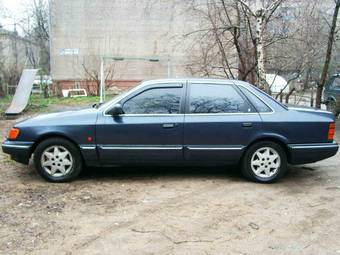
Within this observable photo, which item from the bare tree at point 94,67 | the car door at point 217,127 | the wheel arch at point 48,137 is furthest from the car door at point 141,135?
the bare tree at point 94,67

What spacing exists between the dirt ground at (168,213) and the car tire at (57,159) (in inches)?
5.8

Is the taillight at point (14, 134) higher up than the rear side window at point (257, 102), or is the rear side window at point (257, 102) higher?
the rear side window at point (257, 102)

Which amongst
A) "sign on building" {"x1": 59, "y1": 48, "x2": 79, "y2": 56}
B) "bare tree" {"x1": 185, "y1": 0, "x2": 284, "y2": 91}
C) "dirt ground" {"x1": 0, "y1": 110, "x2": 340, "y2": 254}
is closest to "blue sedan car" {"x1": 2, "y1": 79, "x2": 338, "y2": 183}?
"dirt ground" {"x1": 0, "y1": 110, "x2": 340, "y2": 254}

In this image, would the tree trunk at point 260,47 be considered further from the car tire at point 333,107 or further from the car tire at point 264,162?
the car tire at point 264,162

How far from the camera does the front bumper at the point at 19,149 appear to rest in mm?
5781

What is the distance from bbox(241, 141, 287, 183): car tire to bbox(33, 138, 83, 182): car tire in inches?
95.6

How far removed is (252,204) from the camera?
16.6ft

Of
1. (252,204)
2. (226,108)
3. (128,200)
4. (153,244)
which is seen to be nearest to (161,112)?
(226,108)

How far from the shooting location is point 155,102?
5.94 m

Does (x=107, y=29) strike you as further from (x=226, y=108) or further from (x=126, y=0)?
(x=226, y=108)

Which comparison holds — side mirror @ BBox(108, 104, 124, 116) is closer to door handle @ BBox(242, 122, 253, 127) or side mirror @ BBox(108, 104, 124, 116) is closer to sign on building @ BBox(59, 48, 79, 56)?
door handle @ BBox(242, 122, 253, 127)

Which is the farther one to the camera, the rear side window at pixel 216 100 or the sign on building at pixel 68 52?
the sign on building at pixel 68 52

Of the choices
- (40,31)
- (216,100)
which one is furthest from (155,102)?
(40,31)

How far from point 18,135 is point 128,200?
1930 mm
